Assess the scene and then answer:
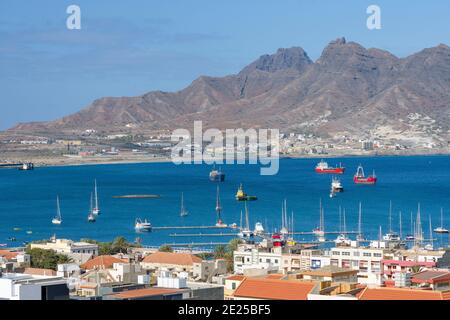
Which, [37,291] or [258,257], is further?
[258,257]

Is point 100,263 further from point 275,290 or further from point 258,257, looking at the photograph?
point 275,290

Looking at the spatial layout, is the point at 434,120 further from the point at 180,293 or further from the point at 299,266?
the point at 180,293

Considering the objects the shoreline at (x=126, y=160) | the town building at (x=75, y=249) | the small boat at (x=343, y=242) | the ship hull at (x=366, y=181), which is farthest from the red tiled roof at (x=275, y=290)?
the shoreline at (x=126, y=160)

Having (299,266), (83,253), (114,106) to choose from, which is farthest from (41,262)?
(114,106)

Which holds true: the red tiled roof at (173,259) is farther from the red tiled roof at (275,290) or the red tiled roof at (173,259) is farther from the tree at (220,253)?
the red tiled roof at (275,290)

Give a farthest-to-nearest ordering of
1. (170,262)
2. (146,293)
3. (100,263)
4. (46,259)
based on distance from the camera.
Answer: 1. (46,259)
2. (170,262)
3. (100,263)
4. (146,293)

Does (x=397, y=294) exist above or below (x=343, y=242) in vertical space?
above

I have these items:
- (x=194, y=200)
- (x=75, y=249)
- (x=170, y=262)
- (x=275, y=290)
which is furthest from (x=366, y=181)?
(x=275, y=290)
